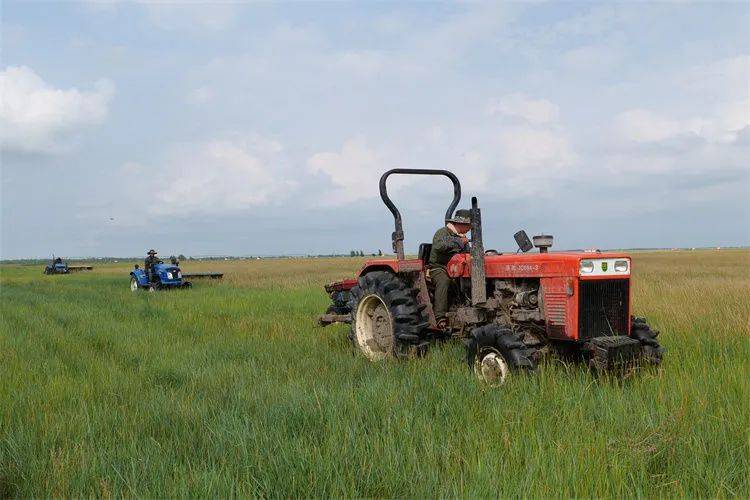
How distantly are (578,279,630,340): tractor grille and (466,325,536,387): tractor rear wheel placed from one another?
578 mm

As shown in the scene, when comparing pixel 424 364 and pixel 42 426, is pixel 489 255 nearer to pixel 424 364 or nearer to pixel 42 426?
pixel 424 364

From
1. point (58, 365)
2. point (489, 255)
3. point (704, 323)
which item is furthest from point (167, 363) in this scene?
point (704, 323)

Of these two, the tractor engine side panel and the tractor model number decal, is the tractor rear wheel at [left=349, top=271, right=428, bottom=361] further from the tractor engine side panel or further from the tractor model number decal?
the tractor engine side panel

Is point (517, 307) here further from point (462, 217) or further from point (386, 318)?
point (386, 318)

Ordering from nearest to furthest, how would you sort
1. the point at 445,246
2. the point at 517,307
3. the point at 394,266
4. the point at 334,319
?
the point at 517,307 < the point at 445,246 < the point at 394,266 < the point at 334,319

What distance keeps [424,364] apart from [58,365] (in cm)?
388

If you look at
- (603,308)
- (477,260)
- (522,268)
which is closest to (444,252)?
(477,260)

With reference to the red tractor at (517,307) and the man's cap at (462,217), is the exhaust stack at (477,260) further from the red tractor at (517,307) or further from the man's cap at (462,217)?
the man's cap at (462,217)

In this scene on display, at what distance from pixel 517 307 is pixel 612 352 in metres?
1.07

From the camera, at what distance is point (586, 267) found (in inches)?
194

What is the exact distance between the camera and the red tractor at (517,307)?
4773mm

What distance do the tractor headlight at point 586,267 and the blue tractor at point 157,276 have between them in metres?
16.4

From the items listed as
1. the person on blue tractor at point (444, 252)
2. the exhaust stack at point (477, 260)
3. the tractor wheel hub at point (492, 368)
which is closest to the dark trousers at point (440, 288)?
the person on blue tractor at point (444, 252)

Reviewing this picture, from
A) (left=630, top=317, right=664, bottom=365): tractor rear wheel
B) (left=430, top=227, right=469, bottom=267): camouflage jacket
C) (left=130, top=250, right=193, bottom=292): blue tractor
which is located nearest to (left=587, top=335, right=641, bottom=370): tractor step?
(left=630, top=317, right=664, bottom=365): tractor rear wheel
